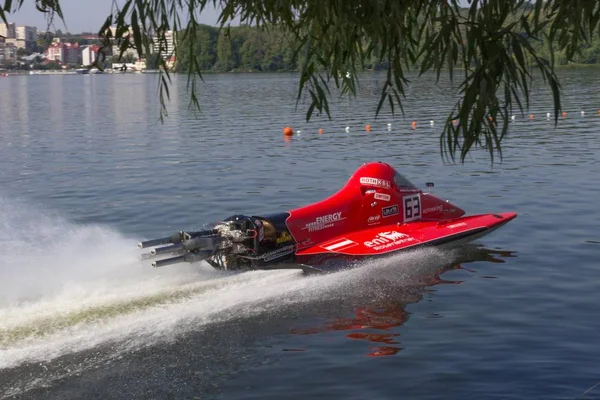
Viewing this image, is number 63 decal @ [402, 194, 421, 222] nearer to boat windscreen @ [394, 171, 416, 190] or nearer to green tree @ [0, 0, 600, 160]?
boat windscreen @ [394, 171, 416, 190]

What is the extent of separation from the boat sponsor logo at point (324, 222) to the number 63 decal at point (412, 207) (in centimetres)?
139

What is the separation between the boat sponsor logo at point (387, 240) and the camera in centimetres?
1441

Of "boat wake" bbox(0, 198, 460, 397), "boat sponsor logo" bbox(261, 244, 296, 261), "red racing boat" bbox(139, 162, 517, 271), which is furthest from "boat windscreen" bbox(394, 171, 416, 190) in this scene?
"boat sponsor logo" bbox(261, 244, 296, 261)

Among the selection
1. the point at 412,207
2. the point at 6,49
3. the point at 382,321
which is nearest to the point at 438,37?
the point at 382,321

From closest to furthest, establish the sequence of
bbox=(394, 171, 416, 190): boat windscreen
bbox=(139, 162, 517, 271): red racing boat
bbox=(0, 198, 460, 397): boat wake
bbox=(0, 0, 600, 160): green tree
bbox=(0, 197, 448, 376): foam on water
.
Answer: bbox=(0, 0, 600, 160): green tree → bbox=(0, 198, 460, 397): boat wake → bbox=(0, 197, 448, 376): foam on water → bbox=(139, 162, 517, 271): red racing boat → bbox=(394, 171, 416, 190): boat windscreen

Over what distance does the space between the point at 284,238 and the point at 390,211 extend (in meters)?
2.32

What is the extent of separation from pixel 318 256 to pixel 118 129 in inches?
1131

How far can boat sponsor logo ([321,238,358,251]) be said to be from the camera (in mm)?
14156

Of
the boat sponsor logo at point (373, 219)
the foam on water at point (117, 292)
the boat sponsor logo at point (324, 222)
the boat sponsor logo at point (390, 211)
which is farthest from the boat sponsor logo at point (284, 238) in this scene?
the boat sponsor logo at point (390, 211)

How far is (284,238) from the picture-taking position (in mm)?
13727

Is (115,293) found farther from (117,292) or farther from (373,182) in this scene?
(373,182)

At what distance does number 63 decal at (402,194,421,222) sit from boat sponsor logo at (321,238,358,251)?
153 cm

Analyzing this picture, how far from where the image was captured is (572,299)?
1303 centimetres

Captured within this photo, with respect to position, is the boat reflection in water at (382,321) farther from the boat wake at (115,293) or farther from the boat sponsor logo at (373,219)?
the boat sponsor logo at (373,219)
